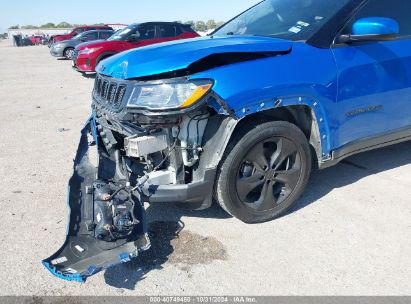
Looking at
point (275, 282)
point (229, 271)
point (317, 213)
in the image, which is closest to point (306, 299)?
point (275, 282)

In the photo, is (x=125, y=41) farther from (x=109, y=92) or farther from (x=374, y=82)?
(x=374, y=82)

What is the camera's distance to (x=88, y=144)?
3.58 metres

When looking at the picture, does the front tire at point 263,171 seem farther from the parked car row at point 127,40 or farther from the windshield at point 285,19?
the parked car row at point 127,40

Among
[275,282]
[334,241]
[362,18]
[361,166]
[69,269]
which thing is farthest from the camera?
[361,166]

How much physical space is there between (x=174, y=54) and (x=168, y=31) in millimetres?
10577

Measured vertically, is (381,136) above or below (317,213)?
above

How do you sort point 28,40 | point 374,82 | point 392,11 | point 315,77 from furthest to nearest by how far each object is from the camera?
point 28,40 → point 392,11 → point 374,82 → point 315,77

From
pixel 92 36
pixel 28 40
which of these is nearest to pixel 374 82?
pixel 92 36

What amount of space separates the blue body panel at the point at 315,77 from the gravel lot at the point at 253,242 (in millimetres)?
639

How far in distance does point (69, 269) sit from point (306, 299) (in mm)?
1469

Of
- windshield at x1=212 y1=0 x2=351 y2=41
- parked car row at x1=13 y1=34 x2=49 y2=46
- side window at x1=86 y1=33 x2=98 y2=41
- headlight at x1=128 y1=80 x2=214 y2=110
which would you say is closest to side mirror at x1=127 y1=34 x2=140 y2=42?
side window at x1=86 y1=33 x2=98 y2=41

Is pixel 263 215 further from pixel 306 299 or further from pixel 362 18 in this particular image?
pixel 362 18

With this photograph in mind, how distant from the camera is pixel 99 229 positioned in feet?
8.28

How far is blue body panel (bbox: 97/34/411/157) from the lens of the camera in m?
2.67
